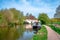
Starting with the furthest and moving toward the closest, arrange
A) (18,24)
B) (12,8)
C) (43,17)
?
(18,24) → (12,8) → (43,17)

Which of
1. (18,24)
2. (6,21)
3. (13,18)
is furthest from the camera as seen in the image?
(18,24)

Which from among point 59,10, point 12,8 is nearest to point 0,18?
point 12,8

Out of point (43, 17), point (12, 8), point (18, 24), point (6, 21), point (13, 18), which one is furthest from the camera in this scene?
point (18, 24)

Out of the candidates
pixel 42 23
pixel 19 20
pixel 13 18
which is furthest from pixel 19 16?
pixel 42 23

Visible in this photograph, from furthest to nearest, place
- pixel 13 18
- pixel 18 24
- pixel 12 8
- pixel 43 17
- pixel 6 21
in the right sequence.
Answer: pixel 18 24 → pixel 12 8 → pixel 13 18 → pixel 6 21 → pixel 43 17

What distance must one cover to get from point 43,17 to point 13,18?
542 cm

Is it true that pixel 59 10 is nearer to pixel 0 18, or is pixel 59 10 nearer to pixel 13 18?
pixel 13 18

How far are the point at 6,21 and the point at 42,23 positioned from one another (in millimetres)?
5139

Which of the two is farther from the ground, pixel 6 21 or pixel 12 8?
pixel 12 8

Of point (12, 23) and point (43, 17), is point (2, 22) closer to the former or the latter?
point (12, 23)

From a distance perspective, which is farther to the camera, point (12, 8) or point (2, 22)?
point (12, 8)

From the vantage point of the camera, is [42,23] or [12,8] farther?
[12,8]

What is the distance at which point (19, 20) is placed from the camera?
28.0 meters

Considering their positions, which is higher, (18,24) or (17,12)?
(17,12)
